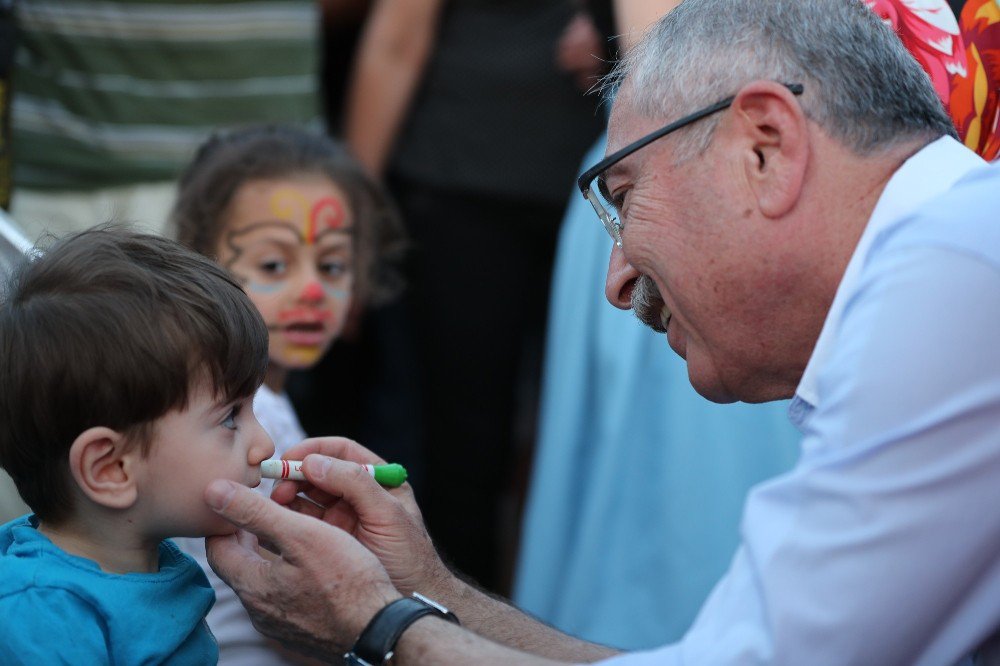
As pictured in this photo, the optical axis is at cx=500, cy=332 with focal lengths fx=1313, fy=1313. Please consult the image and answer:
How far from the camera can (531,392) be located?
4555 mm

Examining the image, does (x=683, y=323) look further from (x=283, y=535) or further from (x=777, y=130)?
(x=283, y=535)

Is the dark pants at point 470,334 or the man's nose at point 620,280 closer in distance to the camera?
the man's nose at point 620,280

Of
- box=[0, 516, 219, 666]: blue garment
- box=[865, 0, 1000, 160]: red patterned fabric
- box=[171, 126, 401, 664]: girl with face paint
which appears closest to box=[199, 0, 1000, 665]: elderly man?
box=[0, 516, 219, 666]: blue garment

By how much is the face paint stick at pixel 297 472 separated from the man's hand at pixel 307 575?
0.09 metres

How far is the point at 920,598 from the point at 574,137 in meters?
2.41

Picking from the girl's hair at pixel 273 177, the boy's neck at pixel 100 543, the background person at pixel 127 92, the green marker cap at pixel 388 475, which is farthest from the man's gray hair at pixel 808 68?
the background person at pixel 127 92

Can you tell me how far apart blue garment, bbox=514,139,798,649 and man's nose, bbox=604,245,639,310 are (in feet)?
3.82

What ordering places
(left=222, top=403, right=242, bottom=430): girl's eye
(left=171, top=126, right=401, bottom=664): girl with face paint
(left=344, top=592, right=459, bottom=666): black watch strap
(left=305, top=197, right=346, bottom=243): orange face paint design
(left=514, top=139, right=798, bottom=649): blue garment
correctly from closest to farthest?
(left=344, top=592, right=459, bottom=666): black watch strap → (left=222, top=403, right=242, bottom=430): girl's eye → (left=171, top=126, right=401, bottom=664): girl with face paint → (left=305, top=197, right=346, bottom=243): orange face paint design → (left=514, top=139, right=798, bottom=649): blue garment

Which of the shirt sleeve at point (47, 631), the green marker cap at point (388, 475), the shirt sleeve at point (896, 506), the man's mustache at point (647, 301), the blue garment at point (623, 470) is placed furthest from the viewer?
the blue garment at point (623, 470)

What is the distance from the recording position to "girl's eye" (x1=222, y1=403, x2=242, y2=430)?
182 centimetres

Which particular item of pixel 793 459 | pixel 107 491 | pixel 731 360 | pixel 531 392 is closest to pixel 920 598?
pixel 731 360

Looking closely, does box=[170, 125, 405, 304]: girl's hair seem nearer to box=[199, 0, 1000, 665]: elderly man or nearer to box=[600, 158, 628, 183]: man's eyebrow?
box=[199, 0, 1000, 665]: elderly man

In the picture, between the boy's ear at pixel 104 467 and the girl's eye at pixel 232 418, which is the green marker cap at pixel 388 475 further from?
the boy's ear at pixel 104 467

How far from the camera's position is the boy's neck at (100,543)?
1755mm
